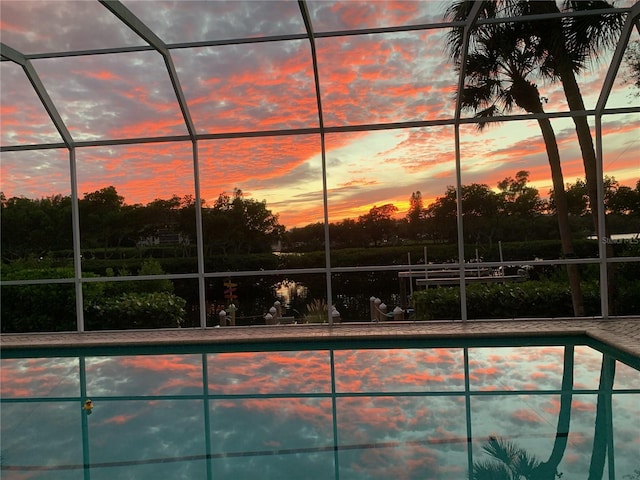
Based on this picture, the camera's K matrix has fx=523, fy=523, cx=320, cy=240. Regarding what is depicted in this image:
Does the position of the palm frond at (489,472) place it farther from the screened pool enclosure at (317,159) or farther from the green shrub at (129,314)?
the green shrub at (129,314)

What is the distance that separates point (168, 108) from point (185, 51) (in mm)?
1281

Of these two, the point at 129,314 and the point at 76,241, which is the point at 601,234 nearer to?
the point at 129,314

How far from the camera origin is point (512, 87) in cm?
833

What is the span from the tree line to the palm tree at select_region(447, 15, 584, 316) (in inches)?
19.8

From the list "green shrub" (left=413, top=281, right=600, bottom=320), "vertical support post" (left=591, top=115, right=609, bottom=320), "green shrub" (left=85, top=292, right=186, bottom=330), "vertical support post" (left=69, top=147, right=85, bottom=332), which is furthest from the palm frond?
"vertical support post" (left=69, top=147, right=85, bottom=332)

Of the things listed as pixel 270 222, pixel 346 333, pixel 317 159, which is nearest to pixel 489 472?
pixel 346 333

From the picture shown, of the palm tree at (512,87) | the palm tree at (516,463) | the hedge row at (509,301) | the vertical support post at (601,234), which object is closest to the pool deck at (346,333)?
the vertical support post at (601,234)

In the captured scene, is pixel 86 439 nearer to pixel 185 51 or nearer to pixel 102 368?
pixel 102 368

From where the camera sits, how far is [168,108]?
8.19 meters

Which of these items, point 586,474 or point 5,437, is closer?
point 586,474

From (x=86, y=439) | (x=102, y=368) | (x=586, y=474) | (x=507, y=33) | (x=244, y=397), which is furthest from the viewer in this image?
Result: (x=507, y=33)

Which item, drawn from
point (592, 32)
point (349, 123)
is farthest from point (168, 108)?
point (592, 32)

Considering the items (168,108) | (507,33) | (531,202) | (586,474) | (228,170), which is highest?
(507,33)

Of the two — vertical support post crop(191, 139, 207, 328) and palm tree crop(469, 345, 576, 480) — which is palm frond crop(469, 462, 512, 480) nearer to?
palm tree crop(469, 345, 576, 480)
